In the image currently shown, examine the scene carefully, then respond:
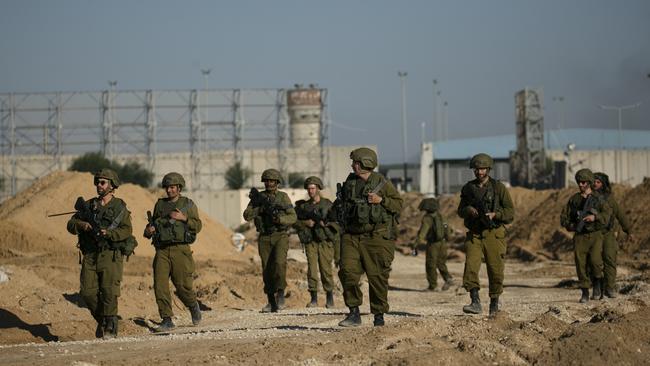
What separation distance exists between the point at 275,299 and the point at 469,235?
134 inches

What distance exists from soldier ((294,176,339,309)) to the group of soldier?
20 millimetres

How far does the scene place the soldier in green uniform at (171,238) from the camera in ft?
44.2

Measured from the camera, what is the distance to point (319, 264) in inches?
697

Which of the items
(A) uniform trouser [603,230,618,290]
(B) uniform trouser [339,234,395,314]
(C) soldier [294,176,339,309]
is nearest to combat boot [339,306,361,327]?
(B) uniform trouser [339,234,395,314]

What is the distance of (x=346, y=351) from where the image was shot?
964 cm

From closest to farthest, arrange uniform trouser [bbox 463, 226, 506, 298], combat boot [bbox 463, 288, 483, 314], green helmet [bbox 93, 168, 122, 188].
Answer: green helmet [bbox 93, 168, 122, 188]
uniform trouser [bbox 463, 226, 506, 298]
combat boot [bbox 463, 288, 483, 314]

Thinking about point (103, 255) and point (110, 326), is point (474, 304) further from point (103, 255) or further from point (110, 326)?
point (103, 255)

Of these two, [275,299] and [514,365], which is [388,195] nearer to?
[514,365]

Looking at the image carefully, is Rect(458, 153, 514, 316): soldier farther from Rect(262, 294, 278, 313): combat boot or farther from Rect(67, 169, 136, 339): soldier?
Rect(67, 169, 136, 339): soldier

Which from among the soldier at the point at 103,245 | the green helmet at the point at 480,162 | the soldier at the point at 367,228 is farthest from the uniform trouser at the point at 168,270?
the green helmet at the point at 480,162

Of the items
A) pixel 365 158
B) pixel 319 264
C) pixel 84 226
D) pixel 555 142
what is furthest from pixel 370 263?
→ pixel 555 142

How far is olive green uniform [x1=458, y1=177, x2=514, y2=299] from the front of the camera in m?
13.5

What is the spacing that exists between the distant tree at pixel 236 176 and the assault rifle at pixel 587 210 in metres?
61.7

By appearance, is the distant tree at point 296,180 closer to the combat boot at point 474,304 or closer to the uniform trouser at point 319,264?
the uniform trouser at point 319,264
